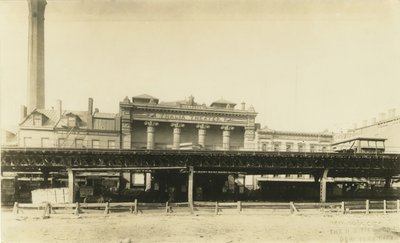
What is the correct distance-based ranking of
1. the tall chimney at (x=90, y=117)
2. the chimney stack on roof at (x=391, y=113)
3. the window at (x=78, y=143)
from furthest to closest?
the chimney stack on roof at (x=391, y=113)
the tall chimney at (x=90, y=117)
the window at (x=78, y=143)

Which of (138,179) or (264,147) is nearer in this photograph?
(138,179)

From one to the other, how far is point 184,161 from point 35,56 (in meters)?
29.4

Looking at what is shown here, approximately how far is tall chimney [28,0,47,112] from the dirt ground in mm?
26367

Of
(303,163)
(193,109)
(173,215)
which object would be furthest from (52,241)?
(193,109)

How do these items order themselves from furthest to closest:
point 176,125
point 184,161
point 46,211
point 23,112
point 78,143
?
point 176,125 < point 23,112 < point 78,143 < point 184,161 < point 46,211

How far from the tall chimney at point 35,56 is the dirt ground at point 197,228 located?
26367 mm

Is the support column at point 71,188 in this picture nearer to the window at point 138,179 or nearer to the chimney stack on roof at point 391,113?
the window at point 138,179

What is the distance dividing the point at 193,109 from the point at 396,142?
2860 centimetres

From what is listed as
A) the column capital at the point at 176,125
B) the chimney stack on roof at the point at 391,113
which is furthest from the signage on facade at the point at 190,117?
the chimney stack on roof at the point at 391,113

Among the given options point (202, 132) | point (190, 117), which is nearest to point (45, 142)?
point (190, 117)

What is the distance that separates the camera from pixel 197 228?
74.0 feet

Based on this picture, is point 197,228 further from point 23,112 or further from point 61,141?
point 23,112

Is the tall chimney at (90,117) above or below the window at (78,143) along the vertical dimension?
above

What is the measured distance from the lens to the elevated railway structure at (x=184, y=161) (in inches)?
1156
